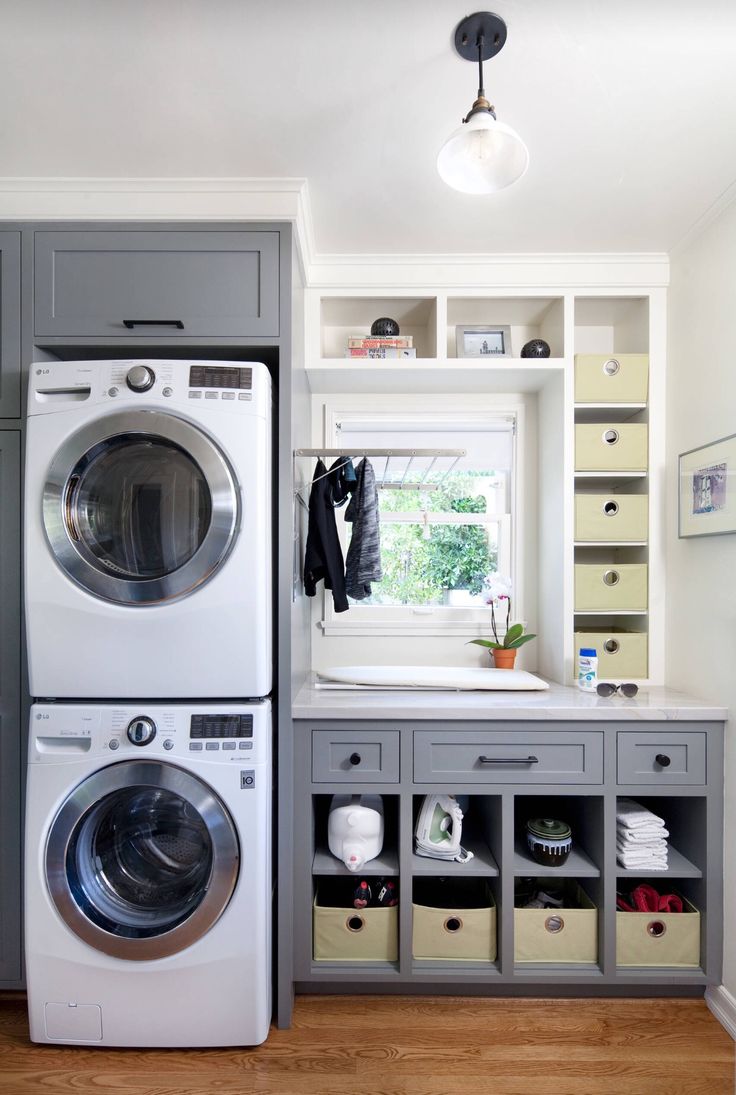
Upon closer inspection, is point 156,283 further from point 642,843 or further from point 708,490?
point 642,843

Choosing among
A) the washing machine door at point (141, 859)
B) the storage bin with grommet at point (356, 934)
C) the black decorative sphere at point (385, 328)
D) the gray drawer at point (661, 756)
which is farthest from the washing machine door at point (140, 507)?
the gray drawer at point (661, 756)

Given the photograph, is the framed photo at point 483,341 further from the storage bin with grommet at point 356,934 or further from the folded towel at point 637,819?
the storage bin with grommet at point 356,934

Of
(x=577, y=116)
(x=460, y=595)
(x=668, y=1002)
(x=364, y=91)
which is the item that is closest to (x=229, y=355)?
(x=364, y=91)

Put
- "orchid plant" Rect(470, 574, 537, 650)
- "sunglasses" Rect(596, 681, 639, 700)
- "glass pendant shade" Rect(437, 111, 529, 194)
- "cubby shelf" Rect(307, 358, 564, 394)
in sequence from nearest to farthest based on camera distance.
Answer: "glass pendant shade" Rect(437, 111, 529, 194), "sunglasses" Rect(596, 681, 639, 700), "cubby shelf" Rect(307, 358, 564, 394), "orchid plant" Rect(470, 574, 537, 650)

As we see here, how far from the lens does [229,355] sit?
2.01 meters

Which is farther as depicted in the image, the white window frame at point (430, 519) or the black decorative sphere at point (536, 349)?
the white window frame at point (430, 519)

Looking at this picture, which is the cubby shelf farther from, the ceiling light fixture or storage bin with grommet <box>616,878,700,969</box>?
storage bin with grommet <box>616,878,700,969</box>

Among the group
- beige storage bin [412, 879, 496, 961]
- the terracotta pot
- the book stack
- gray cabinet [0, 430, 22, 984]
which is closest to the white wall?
the terracotta pot

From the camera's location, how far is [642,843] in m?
1.98

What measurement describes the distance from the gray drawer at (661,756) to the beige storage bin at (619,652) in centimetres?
47

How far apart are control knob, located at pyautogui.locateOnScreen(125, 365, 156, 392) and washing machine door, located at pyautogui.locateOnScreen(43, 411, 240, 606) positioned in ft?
0.24

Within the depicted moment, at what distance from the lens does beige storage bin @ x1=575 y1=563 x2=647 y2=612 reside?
2.41 metres

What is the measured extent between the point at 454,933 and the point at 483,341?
217 cm

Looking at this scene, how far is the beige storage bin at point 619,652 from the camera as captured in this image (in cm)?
241
